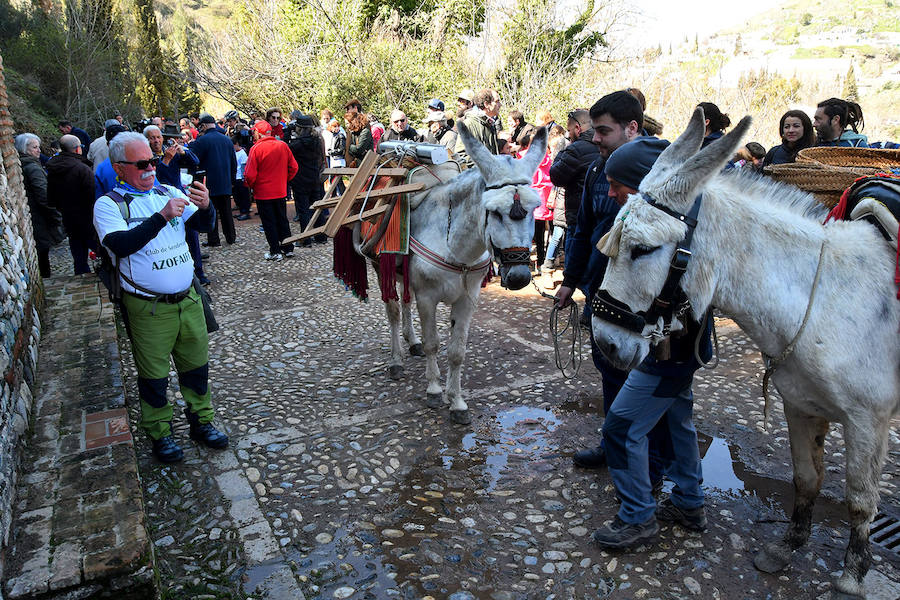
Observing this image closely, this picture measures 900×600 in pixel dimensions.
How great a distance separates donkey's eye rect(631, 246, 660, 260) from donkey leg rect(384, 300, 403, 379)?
3587 mm

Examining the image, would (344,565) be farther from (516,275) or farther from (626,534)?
(516,275)

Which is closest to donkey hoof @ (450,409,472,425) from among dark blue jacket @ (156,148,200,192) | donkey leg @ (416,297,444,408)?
donkey leg @ (416,297,444,408)

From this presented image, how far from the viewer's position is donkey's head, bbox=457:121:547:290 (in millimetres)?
4008

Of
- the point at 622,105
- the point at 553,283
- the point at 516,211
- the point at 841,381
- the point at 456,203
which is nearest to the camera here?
the point at 841,381

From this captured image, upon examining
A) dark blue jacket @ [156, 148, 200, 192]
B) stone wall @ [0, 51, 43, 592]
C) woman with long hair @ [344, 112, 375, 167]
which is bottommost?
stone wall @ [0, 51, 43, 592]

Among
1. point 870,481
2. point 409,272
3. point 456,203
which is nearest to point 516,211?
point 456,203

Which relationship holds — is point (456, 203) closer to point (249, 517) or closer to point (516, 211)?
point (516, 211)

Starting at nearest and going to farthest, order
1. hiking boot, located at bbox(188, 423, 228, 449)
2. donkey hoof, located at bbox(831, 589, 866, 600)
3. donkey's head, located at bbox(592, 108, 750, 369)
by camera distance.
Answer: donkey's head, located at bbox(592, 108, 750, 369) < donkey hoof, located at bbox(831, 589, 866, 600) < hiking boot, located at bbox(188, 423, 228, 449)

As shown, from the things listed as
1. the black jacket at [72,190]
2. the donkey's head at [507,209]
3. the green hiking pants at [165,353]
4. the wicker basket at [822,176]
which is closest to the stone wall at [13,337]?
the green hiking pants at [165,353]

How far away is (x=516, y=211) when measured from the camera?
13.0 feet

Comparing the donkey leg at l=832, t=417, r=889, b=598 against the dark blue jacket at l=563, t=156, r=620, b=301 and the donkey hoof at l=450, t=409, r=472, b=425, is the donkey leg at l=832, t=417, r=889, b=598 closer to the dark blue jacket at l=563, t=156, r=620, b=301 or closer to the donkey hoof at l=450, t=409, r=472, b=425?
the dark blue jacket at l=563, t=156, r=620, b=301

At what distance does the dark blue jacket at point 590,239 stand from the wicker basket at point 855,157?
50.4 inches

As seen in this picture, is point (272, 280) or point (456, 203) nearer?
point (456, 203)

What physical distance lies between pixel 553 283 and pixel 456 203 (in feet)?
14.0
